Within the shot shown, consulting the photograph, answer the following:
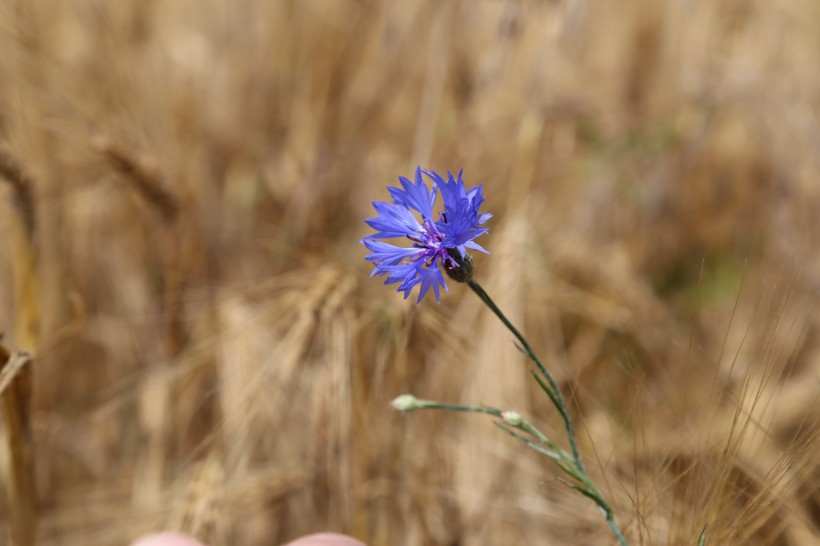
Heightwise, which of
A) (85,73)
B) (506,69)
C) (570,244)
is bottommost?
(570,244)

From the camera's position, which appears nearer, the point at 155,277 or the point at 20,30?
the point at 20,30

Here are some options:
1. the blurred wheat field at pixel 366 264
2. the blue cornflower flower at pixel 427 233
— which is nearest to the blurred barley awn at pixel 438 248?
the blue cornflower flower at pixel 427 233

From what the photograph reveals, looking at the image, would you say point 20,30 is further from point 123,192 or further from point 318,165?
point 318,165

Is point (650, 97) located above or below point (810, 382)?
above

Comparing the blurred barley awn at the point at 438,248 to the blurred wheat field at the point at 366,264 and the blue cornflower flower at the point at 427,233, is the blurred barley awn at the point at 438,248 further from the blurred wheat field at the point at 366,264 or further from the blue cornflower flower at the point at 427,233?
the blurred wheat field at the point at 366,264

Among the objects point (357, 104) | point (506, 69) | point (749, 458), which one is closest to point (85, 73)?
point (357, 104)

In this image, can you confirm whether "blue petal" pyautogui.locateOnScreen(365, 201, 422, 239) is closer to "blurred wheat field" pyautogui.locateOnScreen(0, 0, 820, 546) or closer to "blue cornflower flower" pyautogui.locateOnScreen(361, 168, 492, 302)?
"blue cornflower flower" pyautogui.locateOnScreen(361, 168, 492, 302)

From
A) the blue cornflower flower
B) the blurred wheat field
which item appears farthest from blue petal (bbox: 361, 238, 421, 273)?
the blurred wheat field

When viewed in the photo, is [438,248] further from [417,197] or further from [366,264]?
[366,264]
